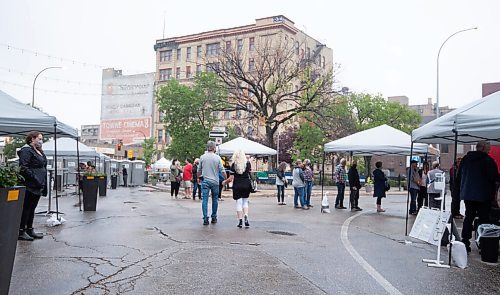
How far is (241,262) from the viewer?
7047mm

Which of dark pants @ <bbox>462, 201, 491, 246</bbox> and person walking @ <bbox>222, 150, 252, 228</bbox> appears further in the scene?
person walking @ <bbox>222, 150, 252, 228</bbox>

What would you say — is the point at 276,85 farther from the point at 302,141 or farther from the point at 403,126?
the point at 403,126

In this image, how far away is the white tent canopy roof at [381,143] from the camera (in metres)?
16.6

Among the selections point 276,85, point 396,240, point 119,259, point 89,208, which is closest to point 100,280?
point 119,259

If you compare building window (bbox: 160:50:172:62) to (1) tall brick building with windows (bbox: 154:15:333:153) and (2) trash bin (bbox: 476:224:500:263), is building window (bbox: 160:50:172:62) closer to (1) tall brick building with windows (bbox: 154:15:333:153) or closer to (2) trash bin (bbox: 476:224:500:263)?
(1) tall brick building with windows (bbox: 154:15:333:153)

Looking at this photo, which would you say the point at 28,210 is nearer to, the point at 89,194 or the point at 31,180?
the point at 31,180

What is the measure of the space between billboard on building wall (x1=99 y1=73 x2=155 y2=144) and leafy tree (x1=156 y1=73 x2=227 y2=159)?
1790 inches

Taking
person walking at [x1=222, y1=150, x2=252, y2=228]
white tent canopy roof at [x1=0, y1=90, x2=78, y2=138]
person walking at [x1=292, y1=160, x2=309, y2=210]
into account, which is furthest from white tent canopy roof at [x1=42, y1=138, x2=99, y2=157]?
person walking at [x1=222, y1=150, x2=252, y2=228]

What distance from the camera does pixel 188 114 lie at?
44844 mm

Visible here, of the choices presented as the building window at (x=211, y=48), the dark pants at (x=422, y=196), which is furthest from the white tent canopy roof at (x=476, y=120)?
the building window at (x=211, y=48)

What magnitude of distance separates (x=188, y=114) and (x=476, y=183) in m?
37.9

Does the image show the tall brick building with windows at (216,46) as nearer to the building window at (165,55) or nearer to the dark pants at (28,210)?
the building window at (165,55)

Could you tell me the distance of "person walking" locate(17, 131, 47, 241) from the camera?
29.0ft

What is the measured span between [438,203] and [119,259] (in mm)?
10506
